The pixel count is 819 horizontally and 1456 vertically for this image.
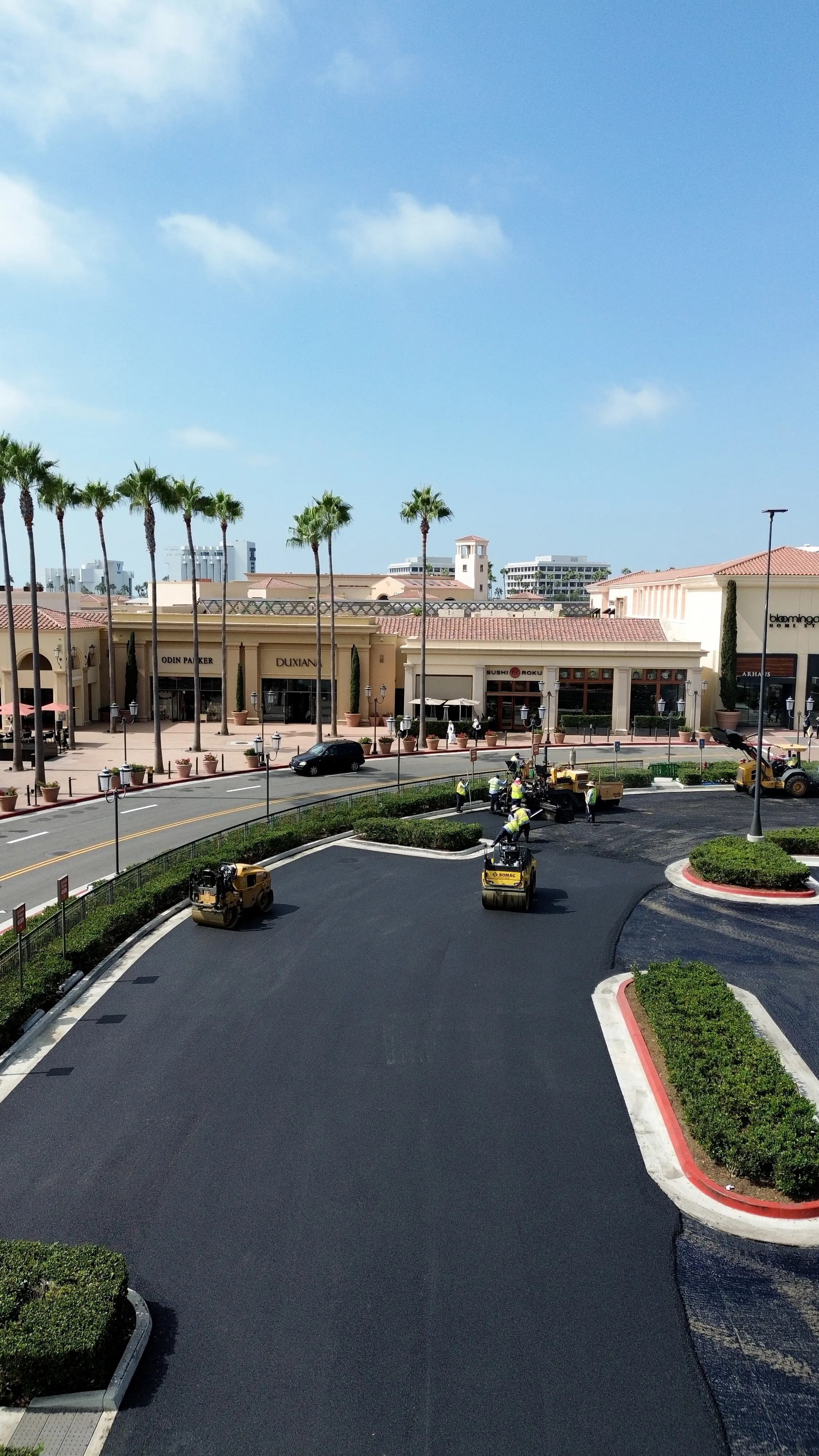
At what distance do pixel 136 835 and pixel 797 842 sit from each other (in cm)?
2152

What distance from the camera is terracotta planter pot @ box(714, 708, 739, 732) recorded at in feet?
210

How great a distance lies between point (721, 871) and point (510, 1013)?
450 inches

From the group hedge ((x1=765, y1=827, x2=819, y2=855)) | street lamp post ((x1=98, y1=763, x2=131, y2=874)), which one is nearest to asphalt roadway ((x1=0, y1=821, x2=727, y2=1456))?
street lamp post ((x1=98, y1=763, x2=131, y2=874))

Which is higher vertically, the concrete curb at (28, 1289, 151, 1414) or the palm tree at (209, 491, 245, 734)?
the palm tree at (209, 491, 245, 734)

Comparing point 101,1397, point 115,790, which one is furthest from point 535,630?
point 101,1397

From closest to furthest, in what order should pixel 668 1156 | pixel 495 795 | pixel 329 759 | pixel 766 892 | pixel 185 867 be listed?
pixel 668 1156, pixel 185 867, pixel 766 892, pixel 495 795, pixel 329 759

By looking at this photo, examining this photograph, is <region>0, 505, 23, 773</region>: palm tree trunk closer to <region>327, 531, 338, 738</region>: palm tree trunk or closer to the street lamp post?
the street lamp post

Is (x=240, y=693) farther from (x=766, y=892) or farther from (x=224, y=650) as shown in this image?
(x=766, y=892)

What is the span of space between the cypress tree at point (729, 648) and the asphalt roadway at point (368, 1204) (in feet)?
152

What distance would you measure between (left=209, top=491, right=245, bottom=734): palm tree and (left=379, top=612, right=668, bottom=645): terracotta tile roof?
11.4 meters

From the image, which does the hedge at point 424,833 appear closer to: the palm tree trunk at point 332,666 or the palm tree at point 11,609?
the palm tree at point 11,609

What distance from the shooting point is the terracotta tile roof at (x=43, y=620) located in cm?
5672

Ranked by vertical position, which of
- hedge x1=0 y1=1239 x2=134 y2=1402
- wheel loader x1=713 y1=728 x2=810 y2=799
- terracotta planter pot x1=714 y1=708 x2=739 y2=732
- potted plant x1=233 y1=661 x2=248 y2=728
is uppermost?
potted plant x1=233 y1=661 x2=248 y2=728

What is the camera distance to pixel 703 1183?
1275 cm
